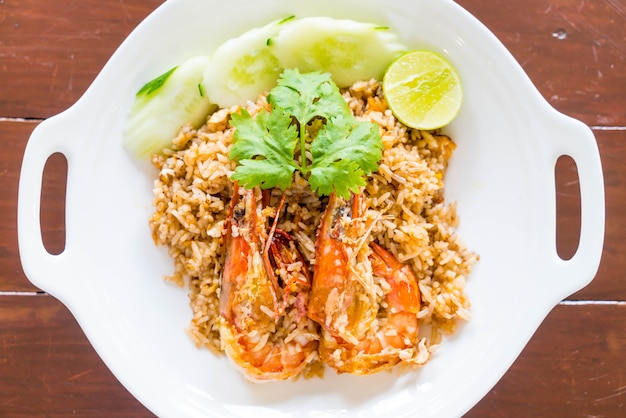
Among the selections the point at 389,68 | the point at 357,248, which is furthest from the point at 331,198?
the point at 389,68

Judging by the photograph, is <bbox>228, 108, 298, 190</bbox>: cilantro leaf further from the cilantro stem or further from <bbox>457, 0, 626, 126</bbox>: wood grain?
<bbox>457, 0, 626, 126</bbox>: wood grain

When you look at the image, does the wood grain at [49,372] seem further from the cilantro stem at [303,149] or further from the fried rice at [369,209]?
the cilantro stem at [303,149]

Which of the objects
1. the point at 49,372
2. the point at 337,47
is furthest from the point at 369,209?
the point at 49,372

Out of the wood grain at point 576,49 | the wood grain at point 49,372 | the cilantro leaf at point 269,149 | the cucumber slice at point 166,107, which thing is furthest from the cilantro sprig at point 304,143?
the wood grain at point 49,372

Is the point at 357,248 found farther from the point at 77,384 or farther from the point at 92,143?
the point at 77,384

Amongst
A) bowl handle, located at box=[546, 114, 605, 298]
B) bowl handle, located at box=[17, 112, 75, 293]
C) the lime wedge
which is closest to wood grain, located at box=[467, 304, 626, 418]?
bowl handle, located at box=[546, 114, 605, 298]

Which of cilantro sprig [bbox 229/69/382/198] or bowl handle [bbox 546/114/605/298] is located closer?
cilantro sprig [bbox 229/69/382/198]

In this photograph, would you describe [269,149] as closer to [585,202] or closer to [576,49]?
[585,202]
